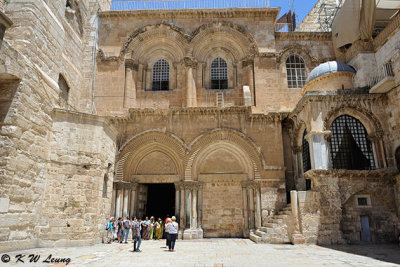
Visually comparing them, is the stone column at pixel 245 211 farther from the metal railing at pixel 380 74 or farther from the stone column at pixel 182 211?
the metal railing at pixel 380 74

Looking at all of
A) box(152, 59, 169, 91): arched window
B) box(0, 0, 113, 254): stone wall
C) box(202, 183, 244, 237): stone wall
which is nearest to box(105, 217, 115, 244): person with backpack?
box(0, 0, 113, 254): stone wall

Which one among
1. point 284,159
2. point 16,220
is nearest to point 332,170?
point 284,159

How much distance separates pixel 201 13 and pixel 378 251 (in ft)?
51.1

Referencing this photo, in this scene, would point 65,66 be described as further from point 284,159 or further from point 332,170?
point 332,170

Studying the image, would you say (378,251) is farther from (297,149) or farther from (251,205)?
(297,149)

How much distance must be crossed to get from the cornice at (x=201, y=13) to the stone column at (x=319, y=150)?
8736 mm

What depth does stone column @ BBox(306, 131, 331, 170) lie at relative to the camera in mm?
14383

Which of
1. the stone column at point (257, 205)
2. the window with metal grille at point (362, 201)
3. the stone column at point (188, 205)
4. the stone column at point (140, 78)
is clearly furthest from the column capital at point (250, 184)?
the stone column at point (140, 78)

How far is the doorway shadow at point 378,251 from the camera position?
982 centimetres

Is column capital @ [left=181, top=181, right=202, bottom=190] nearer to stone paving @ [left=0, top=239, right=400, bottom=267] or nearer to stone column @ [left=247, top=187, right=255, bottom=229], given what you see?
stone column @ [left=247, top=187, right=255, bottom=229]

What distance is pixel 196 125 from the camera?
698 inches

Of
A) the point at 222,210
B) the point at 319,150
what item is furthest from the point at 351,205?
the point at 222,210

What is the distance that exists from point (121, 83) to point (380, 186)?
578 inches

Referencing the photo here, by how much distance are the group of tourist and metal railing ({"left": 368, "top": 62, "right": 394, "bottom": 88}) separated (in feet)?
38.3
